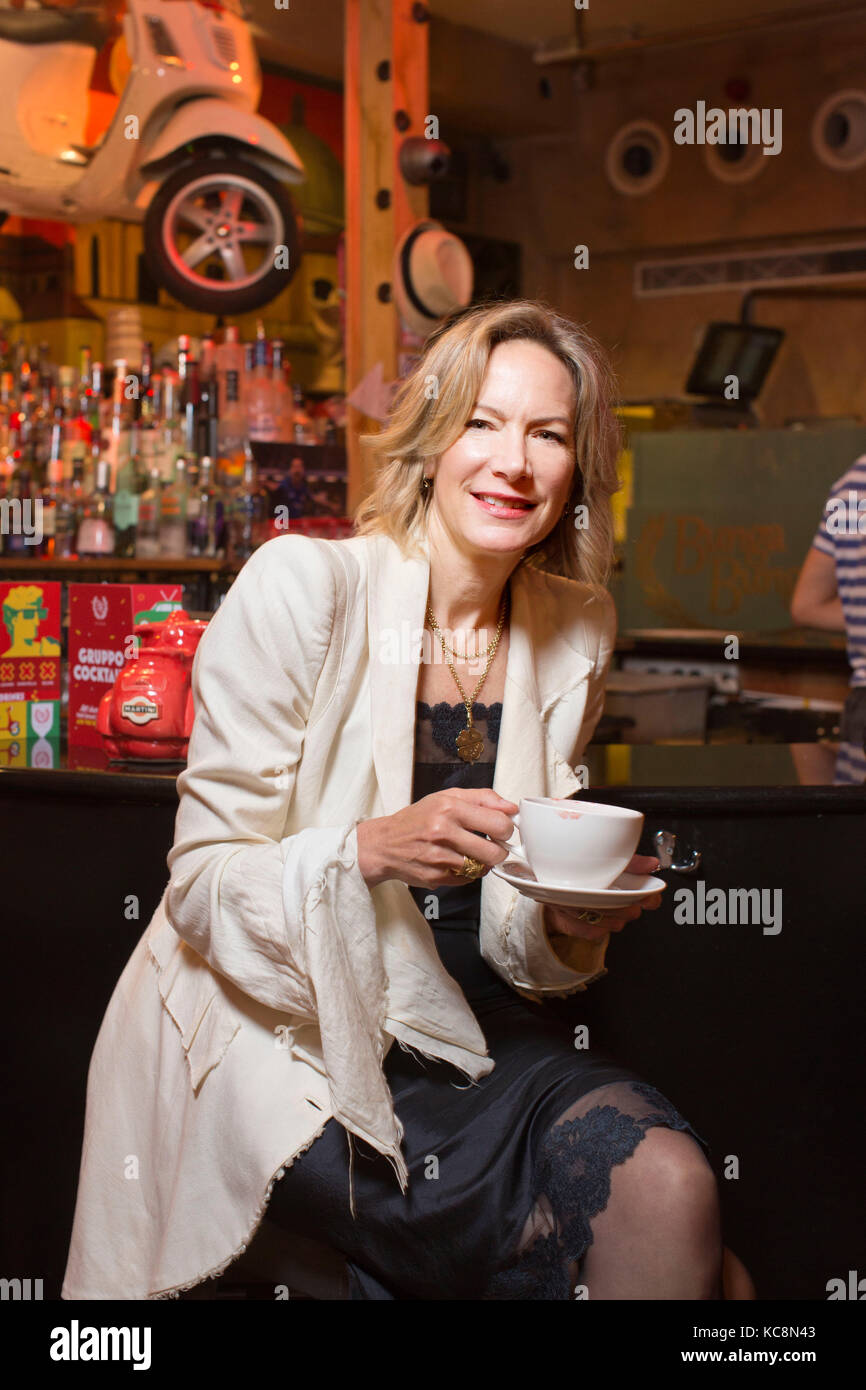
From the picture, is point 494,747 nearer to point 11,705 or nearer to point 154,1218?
point 154,1218

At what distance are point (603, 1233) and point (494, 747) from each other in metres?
0.65

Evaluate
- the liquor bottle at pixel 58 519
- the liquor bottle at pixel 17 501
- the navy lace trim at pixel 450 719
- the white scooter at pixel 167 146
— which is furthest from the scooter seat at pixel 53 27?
the navy lace trim at pixel 450 719

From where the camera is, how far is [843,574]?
3471mm

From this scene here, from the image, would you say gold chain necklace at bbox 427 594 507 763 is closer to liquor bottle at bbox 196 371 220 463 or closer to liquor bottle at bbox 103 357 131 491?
liquor bottle at bbox 103 357 131 491

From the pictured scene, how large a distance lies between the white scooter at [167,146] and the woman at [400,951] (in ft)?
7.76

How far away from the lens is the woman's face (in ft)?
5.83

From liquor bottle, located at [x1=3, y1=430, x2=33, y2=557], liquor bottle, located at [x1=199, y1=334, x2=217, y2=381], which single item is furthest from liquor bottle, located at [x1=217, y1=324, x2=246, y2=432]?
liquor bottle, located at [x1=3, y1=430, x2=33, y2=557]

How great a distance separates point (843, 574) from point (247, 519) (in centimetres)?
148

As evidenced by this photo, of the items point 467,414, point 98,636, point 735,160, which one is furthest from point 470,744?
point 735,160

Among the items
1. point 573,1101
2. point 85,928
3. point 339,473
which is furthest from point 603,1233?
point 339,473

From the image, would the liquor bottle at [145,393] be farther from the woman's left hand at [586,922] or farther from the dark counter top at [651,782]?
the woman's left hand at [586,922]

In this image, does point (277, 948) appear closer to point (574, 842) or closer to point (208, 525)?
point (574, 842)

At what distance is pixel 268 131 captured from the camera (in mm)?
4316

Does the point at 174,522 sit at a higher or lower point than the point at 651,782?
higher
